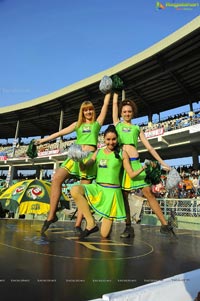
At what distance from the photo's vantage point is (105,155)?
3.52m

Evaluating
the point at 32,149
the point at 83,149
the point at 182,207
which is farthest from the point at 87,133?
the point at 182,207

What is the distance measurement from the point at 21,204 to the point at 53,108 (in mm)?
22366

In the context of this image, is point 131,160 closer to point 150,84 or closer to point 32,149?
point 32,149

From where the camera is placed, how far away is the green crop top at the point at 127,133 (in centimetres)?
394

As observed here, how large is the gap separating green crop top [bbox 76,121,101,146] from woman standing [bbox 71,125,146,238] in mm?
261

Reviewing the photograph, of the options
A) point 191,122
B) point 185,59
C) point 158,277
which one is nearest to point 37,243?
point 158,277

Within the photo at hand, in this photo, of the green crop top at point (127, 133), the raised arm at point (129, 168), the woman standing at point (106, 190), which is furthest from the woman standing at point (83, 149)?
the raised arm at point (129, 168)

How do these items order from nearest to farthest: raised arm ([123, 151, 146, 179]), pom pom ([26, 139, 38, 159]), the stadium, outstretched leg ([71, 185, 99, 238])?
outstretched leg ([71, 185, 99, 238]), raised arm ([123, 151, 146, 179]), pom pom ([26, 139, 38, 159]), the stadium

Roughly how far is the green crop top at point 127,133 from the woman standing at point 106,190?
337mm

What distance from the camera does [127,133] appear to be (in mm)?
3971

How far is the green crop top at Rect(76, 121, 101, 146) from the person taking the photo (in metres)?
3.79

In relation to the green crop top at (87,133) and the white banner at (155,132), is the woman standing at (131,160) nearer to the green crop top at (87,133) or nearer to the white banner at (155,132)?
the green crop top at (87,133)

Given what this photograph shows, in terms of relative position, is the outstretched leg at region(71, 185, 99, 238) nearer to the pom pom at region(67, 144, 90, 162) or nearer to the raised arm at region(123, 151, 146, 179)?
the pom pom at region(67, 144, 90, 162)

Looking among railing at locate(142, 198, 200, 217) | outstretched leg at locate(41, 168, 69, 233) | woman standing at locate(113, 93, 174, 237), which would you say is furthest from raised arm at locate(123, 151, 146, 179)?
railing at locate(142, 198, 200, 217)
